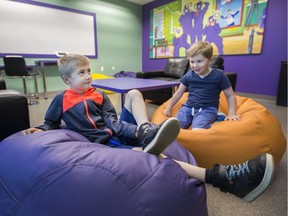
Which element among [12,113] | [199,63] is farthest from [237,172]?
[12,113]

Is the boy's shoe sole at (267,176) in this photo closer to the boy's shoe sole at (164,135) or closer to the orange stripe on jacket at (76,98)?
the boy's shoe sole at (164,135)

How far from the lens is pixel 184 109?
5.40 feet

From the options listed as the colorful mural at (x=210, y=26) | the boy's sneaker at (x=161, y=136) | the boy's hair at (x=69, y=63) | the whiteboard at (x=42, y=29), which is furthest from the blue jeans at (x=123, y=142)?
the whiteboard at (x=42, y=29)

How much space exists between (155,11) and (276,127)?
5472 millimetres

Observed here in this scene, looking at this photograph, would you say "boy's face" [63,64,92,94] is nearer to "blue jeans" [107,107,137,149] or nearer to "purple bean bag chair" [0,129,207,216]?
"blue jeans" [107,107,137,149]

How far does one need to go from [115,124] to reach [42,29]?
450cm

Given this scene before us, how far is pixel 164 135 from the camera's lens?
2.72 ft

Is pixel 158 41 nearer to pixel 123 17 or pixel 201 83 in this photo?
pixel 123 17

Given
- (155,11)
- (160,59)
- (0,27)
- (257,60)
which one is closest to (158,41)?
(160,59)

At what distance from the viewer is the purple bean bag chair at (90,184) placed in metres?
0.58

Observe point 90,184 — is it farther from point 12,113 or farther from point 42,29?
point 42,29

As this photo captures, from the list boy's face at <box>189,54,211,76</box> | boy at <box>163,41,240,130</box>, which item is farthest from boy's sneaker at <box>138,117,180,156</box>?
boy's face at <box>189,54,211,76</box>

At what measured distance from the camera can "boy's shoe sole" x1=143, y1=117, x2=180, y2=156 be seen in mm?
821

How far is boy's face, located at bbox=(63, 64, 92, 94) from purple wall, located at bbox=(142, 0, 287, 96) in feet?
12.9
